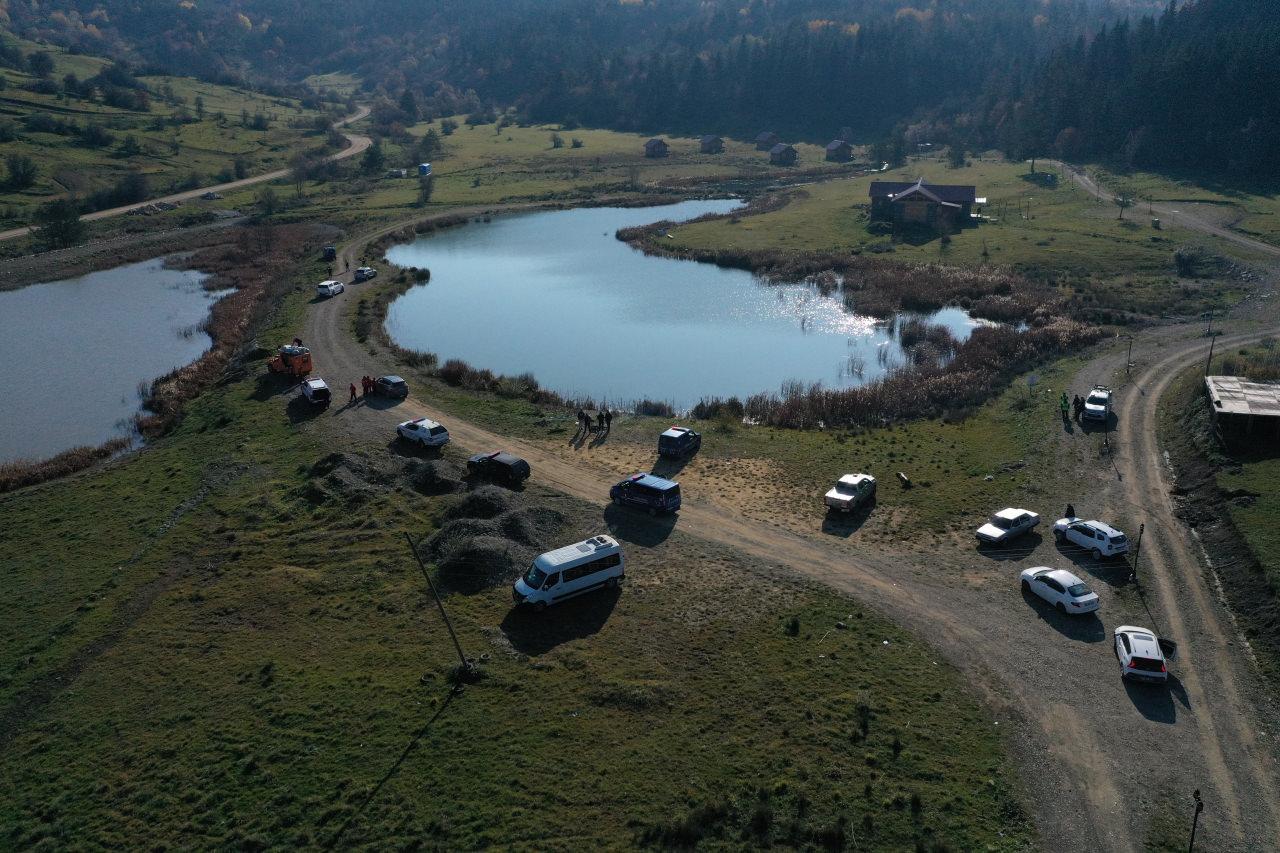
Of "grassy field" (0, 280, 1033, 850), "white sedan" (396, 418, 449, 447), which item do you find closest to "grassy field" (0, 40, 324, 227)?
"white sedan" (396, 418, 449, 447)

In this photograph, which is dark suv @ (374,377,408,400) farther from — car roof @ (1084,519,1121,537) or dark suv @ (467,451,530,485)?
car roof @ (1084,519,1121,537)

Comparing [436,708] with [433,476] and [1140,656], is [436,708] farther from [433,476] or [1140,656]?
[1140,656]

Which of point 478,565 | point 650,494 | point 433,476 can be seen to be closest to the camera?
point 478,565

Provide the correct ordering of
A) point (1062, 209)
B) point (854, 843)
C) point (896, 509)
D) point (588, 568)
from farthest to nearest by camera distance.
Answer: point (1062, 209) → point (896, 509) → point (588, 568) → point (854, 843)

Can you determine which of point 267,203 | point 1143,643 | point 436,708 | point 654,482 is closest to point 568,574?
point 436,708

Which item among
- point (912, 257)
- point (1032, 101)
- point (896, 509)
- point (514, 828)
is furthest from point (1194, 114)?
point (514, 828)

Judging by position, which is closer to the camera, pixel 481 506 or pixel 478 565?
pixel 478 565

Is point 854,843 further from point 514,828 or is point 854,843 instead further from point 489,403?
point 489,403

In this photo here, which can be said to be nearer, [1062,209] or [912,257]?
[912,257]
